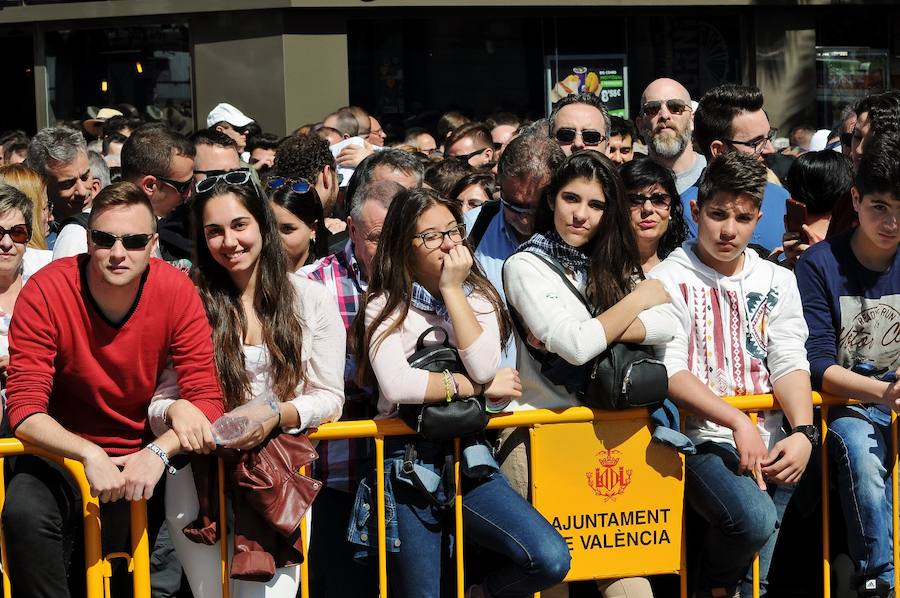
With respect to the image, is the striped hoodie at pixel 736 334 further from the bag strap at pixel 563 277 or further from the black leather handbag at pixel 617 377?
the bag strap at pixel 563 277

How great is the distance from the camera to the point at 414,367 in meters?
4.64

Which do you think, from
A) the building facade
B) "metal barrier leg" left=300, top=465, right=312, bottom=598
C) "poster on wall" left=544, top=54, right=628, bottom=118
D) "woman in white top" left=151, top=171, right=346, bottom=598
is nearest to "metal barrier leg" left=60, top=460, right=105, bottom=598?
"woman in white top" left=151, top=171, right=346, bottom=598

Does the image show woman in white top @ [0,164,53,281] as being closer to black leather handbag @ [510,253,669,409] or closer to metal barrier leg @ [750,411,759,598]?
black leather handbag @ [510,253,669,409]

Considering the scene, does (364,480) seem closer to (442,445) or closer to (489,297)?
(442,445)

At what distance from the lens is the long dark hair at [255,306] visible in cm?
464

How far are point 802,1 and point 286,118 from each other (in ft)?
24.7

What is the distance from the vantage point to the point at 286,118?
15391mm

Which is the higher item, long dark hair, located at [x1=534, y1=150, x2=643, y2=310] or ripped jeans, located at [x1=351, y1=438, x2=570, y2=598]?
long dark hair, located at [x1=534, y1=150, x2=643, y2=310]

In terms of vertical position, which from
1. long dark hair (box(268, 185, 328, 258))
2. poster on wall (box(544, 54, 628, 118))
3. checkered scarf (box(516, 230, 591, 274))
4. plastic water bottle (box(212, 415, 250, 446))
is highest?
poster on wall (box(544, 54, 628, 118))

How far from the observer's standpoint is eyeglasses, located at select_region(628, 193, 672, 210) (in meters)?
5.45

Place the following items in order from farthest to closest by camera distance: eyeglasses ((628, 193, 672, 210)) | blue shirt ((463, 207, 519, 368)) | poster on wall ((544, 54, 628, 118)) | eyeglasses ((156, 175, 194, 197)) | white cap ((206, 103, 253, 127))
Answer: poster on wall ((544, 54, 628, 118)) → white cap ((206, 103, 253, 127)) → eyeglasses ((156, 175, 194, 197)) → blue shirt ((463, 207, 519, 368)) → eyeglasses ((628, 193, 672, 210))


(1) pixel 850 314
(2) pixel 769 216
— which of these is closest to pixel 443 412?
(1) pixel 850 314

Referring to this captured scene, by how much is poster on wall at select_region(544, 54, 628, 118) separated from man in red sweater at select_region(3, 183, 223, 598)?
1283cm

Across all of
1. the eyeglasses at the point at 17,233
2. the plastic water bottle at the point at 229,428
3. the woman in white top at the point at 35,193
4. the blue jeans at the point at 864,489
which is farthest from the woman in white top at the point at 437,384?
the woman in white top at the point at 35,193
